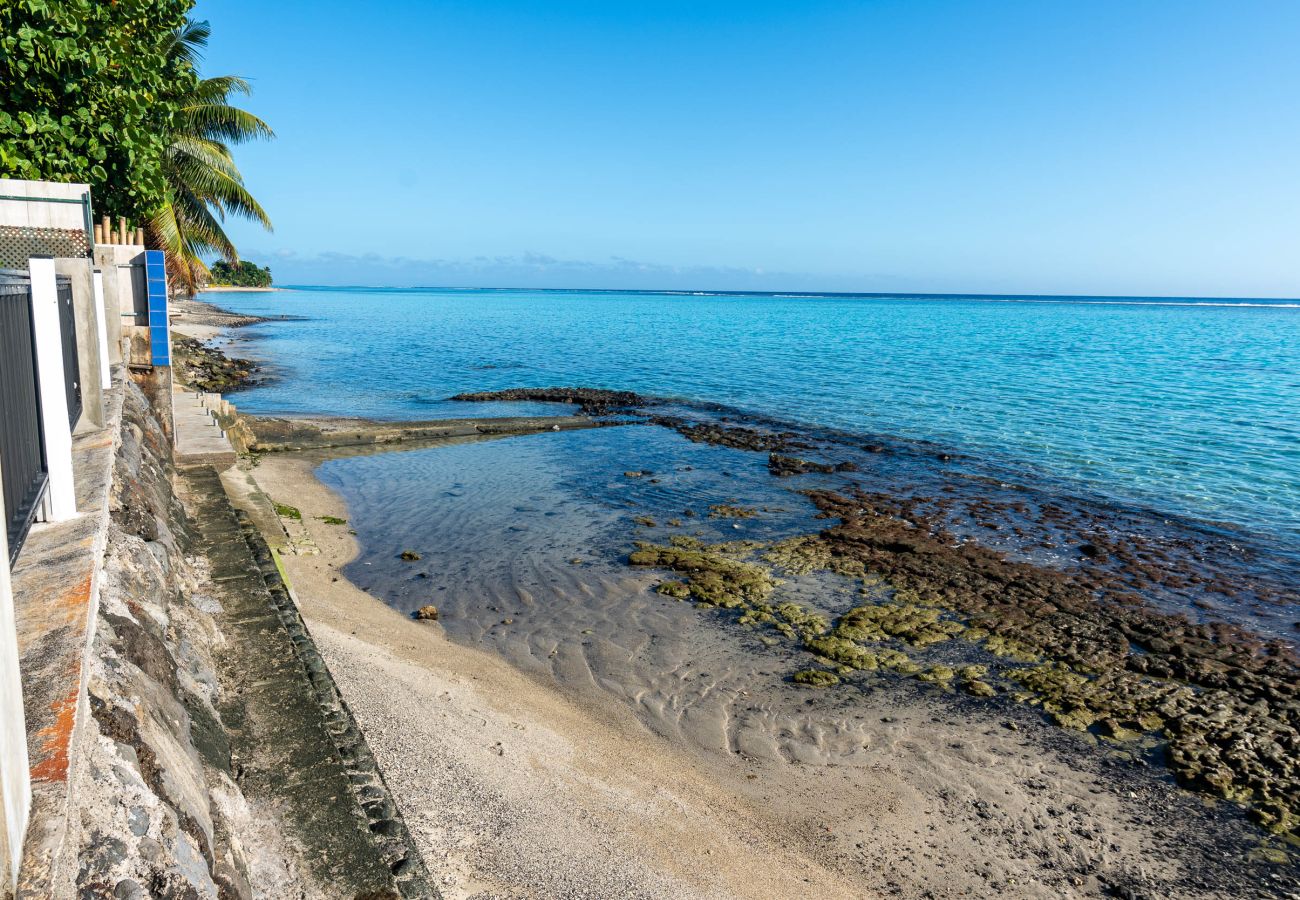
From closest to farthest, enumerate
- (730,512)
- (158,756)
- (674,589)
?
(158,756) → (674,589) → (730,512)

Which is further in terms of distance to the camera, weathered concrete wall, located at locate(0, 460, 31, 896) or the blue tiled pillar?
the blue tiled pillar

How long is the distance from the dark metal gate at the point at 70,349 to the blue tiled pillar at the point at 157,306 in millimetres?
3860

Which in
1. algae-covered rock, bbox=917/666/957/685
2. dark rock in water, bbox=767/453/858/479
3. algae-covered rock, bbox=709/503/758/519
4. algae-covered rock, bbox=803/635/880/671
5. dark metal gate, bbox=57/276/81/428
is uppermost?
dark metal gate, bbox=57/276/81/428

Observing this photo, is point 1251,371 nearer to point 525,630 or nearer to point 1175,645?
point 1175,645

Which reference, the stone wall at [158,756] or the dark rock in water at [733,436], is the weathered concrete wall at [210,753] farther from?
the dark rock in water at [733,436]

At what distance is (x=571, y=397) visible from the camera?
94.4ft

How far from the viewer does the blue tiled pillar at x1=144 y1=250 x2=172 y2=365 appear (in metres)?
10.5

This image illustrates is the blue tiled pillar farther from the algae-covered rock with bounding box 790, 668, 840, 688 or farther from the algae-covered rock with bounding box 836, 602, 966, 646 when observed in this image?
the algae-covered rock with bounding box 836, 602, 966, 646

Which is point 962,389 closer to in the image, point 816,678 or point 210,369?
point 816,678

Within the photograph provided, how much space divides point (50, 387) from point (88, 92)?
6.85 m

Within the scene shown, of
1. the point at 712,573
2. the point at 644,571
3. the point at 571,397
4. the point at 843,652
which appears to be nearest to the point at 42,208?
the point at 644,571

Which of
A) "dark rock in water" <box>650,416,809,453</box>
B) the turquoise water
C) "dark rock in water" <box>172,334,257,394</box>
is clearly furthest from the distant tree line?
"dark rock in water" <box>650,416,809,453</box>

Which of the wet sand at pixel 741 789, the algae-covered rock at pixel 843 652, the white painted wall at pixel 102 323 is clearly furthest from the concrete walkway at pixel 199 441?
the algae-covered rock at pixel 843 652

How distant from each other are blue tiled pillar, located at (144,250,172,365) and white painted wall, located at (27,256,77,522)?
6529mm
